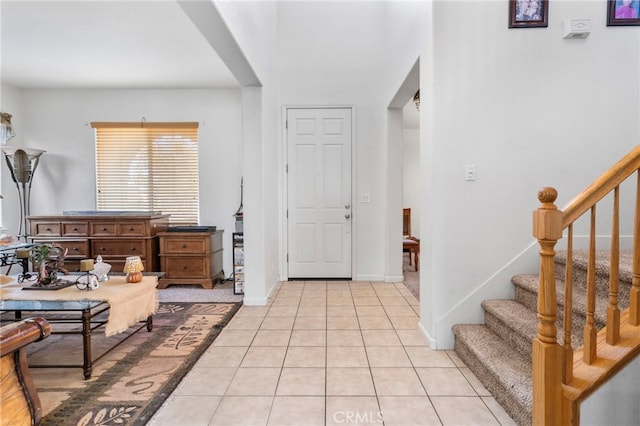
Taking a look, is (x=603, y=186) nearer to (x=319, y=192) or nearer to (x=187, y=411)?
(x=187, y=411)

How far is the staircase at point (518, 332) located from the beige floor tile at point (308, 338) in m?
0.98

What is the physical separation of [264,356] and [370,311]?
126 centimetres

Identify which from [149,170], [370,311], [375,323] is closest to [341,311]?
[370,311]

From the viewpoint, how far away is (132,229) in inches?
158

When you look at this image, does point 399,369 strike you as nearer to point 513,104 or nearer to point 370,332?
point 370,332

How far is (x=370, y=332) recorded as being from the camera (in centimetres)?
269

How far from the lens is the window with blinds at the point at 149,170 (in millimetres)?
4531

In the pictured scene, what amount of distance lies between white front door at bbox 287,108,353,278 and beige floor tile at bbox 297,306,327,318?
3.68 feet

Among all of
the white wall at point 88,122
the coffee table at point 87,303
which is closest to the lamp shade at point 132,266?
the coffee table at point 87,303

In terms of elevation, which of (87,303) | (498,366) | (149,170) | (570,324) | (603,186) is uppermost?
(149,170)

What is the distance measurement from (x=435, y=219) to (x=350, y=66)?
274cm

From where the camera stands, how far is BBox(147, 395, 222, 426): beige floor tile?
5.32 feet

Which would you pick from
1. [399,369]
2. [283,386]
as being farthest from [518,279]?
[283,386]

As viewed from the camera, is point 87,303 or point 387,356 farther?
point 387,356
